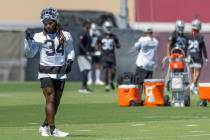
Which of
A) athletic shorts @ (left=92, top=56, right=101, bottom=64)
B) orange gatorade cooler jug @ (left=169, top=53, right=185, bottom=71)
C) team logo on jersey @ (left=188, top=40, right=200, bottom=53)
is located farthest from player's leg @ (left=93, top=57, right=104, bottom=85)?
orange gatorade cooler jug @ (left=169, top=53, right=185, bottom=71)

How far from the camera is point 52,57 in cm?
1727

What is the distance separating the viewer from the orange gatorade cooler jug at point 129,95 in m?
25.0

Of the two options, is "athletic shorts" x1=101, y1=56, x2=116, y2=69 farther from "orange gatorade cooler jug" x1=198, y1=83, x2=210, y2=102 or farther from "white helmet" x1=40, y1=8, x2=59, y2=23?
"white helmet" x1=40, y1=8, x2=59, y2=23

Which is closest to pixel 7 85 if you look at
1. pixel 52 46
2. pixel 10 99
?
pixel 10 99

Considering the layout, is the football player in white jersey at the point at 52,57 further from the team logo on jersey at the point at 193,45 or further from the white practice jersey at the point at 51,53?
the team logo on jersey at the point at 193,45

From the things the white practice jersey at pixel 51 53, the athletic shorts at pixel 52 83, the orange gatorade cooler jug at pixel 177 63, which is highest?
the white practice jersey at pixel 51 53

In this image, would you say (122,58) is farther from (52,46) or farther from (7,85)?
(52,46)

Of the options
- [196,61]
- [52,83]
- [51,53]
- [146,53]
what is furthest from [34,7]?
[52,83]

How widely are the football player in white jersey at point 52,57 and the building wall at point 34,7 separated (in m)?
30.8

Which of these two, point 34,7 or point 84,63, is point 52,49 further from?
point 34,7

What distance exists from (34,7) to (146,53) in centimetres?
2125

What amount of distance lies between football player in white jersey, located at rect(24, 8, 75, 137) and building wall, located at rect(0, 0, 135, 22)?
1212 inches

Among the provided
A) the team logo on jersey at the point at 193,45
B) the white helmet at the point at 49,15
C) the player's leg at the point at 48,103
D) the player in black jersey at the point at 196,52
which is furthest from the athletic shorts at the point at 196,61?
the white helmet at the point at 49,15

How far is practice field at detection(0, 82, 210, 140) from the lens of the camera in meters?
16.8
